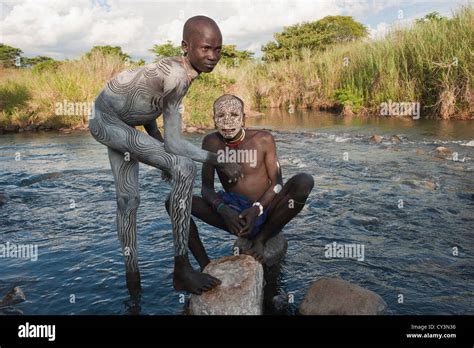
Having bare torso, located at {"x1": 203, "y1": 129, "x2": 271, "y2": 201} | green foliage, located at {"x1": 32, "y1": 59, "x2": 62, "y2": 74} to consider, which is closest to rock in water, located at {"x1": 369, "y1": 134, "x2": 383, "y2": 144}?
bare torso, located at {"x1": 203, "y1": 129, "x2": 271, "y2": 201}

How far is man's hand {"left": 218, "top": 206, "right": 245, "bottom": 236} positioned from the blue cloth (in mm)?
236

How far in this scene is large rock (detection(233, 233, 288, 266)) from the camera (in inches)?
150

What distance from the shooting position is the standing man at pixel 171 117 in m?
2.77

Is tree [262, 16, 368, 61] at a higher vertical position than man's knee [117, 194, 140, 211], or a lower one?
higher

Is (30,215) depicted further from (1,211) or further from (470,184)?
(470,184)

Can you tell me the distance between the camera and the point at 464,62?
11.4 metres

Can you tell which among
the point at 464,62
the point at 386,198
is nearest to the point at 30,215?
the point at 386,198

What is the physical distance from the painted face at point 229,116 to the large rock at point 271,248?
3.12 ft

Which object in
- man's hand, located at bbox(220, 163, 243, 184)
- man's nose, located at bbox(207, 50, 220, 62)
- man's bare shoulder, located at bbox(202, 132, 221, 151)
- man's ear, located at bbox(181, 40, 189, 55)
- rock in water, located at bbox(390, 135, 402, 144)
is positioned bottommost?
man's hand, located at bbox(220, 163, 243, 184)

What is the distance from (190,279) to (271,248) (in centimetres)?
109

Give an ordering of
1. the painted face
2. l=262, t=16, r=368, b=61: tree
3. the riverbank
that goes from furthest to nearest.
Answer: l=262, t=16, r=368, b=61: tree, the riverbank, the painted face

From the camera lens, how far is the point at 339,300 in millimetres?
2941

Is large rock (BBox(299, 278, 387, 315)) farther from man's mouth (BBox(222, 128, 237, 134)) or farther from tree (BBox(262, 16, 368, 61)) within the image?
tree (BBox(262, 16, 368, 61))

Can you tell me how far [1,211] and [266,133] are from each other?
12.4ft
